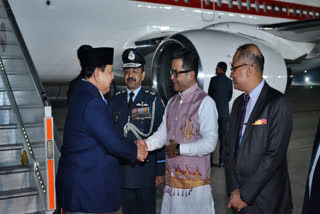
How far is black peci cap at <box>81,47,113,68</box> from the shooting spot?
89.2 inches

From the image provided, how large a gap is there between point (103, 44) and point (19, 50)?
3.90 meters

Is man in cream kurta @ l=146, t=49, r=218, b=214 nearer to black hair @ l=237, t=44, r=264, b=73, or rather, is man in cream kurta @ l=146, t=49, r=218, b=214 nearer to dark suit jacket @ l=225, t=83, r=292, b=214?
dark suit jacket @ l=225, t=83, r=292, b=214

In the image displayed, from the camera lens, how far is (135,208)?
2.85 meters

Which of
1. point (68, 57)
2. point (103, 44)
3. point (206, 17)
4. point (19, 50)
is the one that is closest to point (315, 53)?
point (206, 17)

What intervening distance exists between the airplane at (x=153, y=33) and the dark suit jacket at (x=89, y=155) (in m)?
3.99

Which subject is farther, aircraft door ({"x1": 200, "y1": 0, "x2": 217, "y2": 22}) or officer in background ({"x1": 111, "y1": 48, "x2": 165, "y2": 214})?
aircraft door ({"x1": 200, "y1": 0, "x2": 217, "y2": 22})

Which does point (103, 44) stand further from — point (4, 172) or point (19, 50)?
point (4, 172)

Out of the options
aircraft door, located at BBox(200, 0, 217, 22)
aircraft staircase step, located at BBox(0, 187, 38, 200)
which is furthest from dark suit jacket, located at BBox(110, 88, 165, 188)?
aircraft door, located at BBox(200, 0, 217, 22)

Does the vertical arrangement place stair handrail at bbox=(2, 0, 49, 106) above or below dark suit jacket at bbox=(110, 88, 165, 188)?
above

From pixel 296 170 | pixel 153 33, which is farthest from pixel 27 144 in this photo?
pixel 153 33

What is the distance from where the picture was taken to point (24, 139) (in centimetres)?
371

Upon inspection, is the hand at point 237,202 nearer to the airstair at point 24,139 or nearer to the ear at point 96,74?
the ear at point 96,74

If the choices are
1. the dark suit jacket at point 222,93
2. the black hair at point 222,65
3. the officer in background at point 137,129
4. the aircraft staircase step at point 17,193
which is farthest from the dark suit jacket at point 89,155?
the black hair at point 222,65

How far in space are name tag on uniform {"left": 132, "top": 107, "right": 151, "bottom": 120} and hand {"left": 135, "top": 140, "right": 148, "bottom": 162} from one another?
265mm
